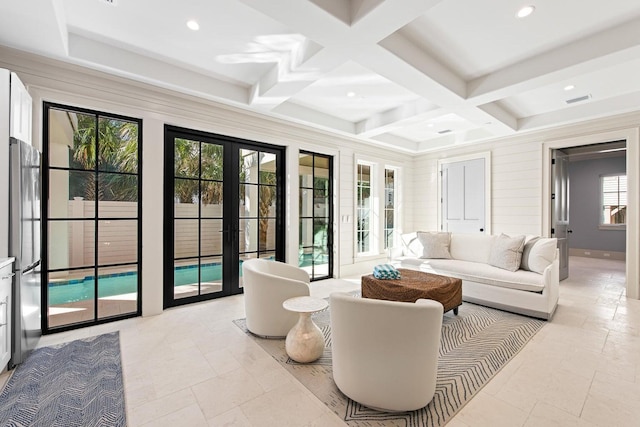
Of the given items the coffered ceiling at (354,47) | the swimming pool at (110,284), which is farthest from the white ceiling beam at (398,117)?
the swimming pool at (110,284)

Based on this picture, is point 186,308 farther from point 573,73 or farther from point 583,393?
point 573,73

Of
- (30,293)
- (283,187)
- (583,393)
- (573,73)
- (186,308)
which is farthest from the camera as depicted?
(283,187)

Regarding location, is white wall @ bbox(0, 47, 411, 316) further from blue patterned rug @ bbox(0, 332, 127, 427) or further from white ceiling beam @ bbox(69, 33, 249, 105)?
blue patterned rug @ bbox(0, 332, 127, 427)

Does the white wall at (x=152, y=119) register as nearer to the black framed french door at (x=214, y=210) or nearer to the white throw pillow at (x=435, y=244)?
the black framed french door at (x=214, y=210)

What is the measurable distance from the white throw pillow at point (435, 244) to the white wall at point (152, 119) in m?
2.21

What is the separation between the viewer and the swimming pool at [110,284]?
3.23 m

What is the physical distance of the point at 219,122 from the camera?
3.92m

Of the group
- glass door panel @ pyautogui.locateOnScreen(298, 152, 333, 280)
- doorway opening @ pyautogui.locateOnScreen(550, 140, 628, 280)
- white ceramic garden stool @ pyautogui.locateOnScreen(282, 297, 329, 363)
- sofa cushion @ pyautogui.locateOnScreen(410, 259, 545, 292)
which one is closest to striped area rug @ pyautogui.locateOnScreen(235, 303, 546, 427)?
white ceramic garden stool @ pyautogui.locateOnScreen(282, 297, 329, 363)

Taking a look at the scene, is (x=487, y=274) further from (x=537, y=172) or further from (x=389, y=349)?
(x=389, y=349)

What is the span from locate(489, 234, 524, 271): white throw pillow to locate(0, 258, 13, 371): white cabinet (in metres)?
5.11

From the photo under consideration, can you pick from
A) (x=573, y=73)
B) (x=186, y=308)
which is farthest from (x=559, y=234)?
(x=186, y=308)

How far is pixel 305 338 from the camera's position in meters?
2.38

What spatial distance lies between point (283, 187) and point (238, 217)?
2.98ft

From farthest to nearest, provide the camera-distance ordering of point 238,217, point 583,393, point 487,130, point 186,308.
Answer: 1. point 487,130
2. point 238,217
3. point 186,308
4. point 583,393
